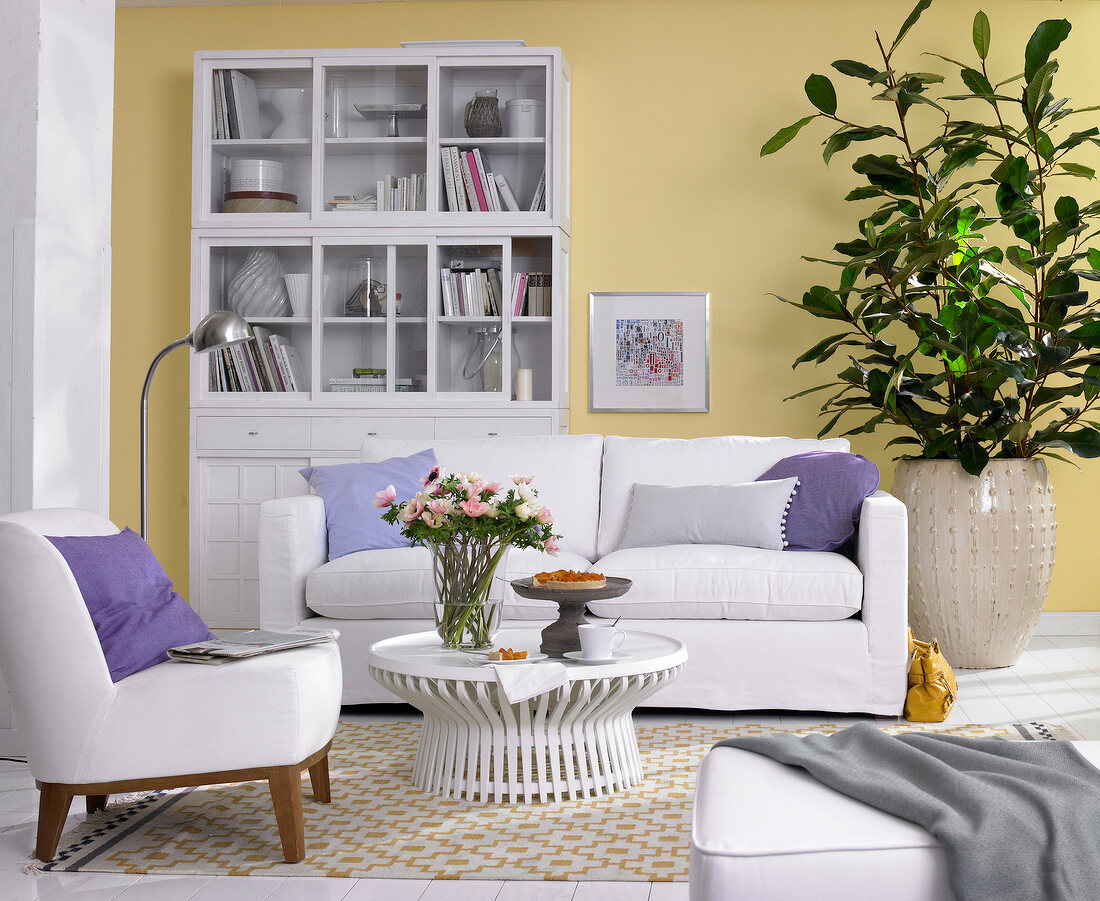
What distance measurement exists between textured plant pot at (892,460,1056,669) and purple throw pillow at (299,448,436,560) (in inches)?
76.0

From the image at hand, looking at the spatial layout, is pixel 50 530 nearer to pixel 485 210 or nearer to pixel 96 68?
pixel 96 68

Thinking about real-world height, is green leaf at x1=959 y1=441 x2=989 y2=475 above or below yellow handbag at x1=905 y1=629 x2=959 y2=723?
above

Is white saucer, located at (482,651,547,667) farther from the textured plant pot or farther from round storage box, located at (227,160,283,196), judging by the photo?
round storage box, located at (227,160,283,196)

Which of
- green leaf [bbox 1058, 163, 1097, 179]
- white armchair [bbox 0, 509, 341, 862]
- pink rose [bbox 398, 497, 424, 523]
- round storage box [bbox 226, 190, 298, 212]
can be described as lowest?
white armchair [bbox 0, 509, 341, 862]

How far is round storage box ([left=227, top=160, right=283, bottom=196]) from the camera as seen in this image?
475cm

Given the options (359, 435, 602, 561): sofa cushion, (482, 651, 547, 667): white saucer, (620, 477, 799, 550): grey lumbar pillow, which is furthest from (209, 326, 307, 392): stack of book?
(482, 651, 547, 667): white saucer

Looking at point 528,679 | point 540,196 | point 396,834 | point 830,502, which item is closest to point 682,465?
point 830,502

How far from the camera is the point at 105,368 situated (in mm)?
3359

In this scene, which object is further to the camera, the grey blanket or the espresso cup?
the espresso cup

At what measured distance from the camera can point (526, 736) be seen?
2590 millimetres

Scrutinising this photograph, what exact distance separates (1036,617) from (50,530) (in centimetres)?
342

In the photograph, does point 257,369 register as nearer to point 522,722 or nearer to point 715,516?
point 715,516

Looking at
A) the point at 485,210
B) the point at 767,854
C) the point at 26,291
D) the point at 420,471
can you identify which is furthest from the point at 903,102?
the point at 767,854

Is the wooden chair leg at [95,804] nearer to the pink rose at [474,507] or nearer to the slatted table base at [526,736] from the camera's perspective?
the slatted table base at [526,736]
